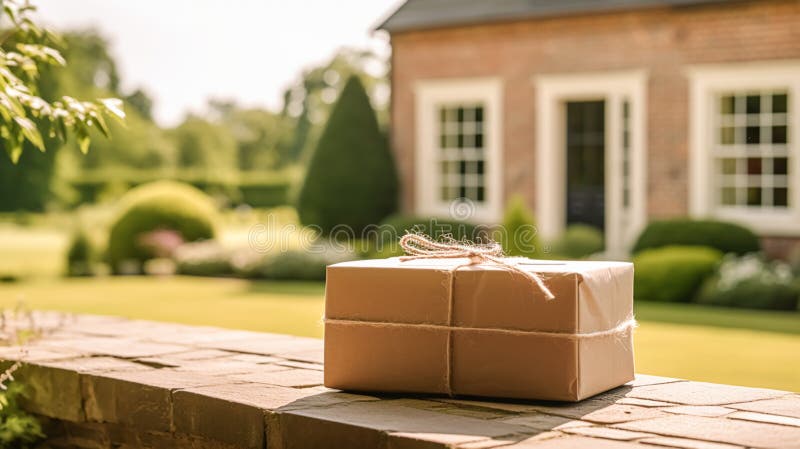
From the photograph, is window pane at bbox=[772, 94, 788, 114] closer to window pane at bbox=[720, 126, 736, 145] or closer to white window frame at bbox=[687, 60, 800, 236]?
white window frame at bbox=[687, 60, 800, 236]

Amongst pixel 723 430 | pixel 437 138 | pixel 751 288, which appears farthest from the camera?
pixel 437 138

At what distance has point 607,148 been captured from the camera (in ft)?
53.7

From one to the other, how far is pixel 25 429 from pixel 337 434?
6.95ft

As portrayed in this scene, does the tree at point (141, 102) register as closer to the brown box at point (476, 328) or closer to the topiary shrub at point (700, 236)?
the topiary shrub at point (700, 236)

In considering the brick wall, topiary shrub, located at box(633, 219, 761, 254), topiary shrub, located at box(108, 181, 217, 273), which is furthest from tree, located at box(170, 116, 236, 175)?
topiary shrub, located at box(633, 219, 761, 254)

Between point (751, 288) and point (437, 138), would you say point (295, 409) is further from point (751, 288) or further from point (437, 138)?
point (437, 138)

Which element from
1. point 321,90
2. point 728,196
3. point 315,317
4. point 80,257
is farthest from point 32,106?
point 321,90

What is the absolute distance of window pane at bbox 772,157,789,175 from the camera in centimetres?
1477

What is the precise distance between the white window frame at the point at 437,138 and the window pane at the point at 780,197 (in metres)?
4.11

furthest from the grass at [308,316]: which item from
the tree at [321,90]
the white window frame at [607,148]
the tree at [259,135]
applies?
the tree at [259,135]

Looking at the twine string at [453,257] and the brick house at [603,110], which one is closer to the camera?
the twine string at [453,257]

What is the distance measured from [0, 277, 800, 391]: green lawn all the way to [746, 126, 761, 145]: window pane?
132 inches

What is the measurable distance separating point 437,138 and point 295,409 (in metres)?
14.2

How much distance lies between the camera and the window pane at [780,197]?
14.8 meters
